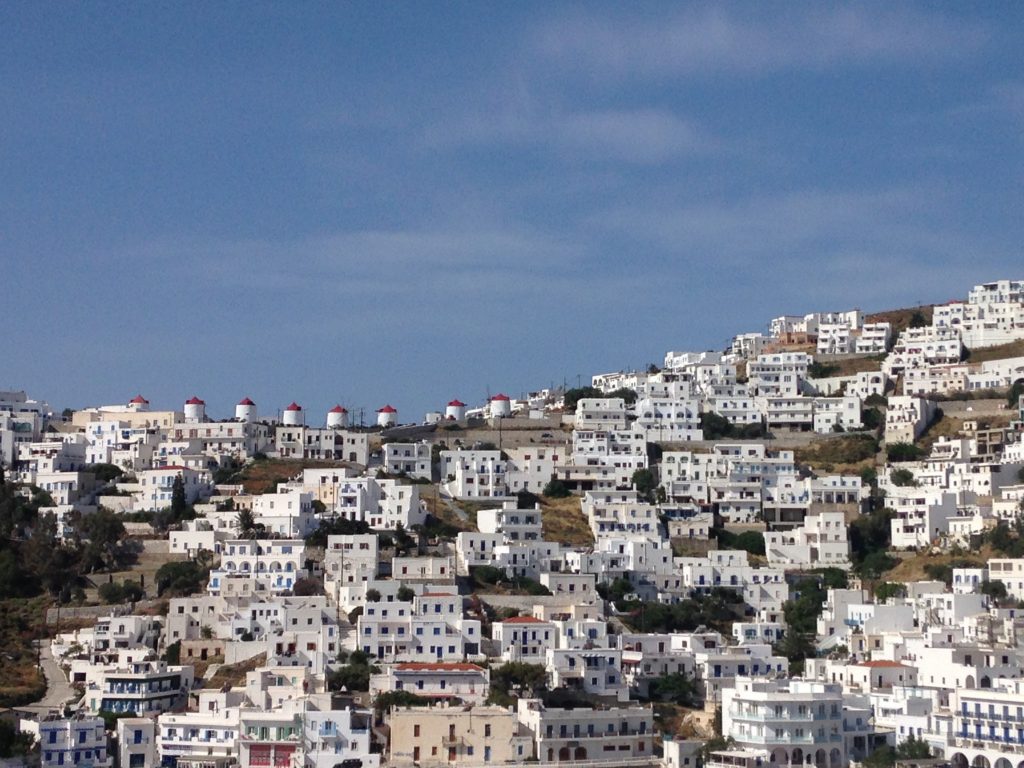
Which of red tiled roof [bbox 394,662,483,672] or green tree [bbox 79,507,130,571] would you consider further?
green tree [bbox 79,507,130,571]

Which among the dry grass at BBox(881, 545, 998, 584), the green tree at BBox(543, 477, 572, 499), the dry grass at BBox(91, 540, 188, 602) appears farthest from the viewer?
the green tree at BBox(543, 477, 572, 499)

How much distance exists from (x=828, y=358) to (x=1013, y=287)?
10390 millimetres

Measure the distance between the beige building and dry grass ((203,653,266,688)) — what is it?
6.95m

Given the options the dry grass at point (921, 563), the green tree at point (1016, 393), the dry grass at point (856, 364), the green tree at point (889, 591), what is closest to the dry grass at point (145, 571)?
the green tree at point (889, 591)

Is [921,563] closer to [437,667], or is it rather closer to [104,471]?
[437,667]

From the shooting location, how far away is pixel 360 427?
8544 centimetres

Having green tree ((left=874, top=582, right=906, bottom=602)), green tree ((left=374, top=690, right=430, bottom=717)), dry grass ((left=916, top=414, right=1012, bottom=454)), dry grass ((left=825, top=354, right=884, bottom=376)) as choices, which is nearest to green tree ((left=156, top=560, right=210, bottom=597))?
green tree ((left=374, top=690, right=430, bottom=717))

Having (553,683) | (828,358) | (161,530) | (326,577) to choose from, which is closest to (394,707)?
(553,683)

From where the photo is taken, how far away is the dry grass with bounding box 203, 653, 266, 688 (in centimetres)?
5417

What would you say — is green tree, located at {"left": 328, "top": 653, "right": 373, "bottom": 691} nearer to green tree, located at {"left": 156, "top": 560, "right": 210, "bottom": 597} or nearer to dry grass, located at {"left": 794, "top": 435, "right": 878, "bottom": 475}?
green tree, located at {"left": 156, "top": 560, "right": 210, "bottom": 597}

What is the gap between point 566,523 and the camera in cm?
7062

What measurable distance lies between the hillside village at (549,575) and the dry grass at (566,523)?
0.86ft

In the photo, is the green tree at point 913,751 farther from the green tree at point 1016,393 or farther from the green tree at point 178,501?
the green tree at point 1016,393

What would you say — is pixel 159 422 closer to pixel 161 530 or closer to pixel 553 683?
pixel 161 530
